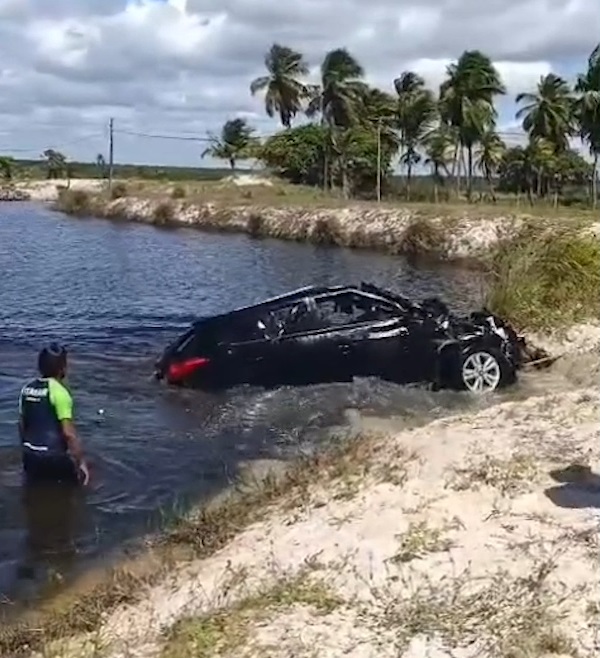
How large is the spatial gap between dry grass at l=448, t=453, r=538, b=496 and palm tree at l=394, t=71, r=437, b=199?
64.6 metres

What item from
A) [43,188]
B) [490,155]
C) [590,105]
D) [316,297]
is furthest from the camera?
[43,188]

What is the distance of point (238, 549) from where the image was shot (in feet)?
26.5

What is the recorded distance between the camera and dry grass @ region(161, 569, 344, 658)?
6.03 m

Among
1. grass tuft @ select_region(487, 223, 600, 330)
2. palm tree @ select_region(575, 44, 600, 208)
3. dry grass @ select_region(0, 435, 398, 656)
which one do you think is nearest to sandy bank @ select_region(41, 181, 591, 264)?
grass tuft @ select_region(487, 223, 600, 330)

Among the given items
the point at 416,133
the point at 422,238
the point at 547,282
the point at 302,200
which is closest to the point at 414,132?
the point at 416,133

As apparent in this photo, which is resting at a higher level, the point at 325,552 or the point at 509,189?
the point at 509,189

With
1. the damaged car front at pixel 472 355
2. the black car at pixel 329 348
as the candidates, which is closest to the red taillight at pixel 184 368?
the black car at pixel 329 348

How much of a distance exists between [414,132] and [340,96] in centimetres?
565

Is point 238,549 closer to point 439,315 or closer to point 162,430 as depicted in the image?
point 162,430

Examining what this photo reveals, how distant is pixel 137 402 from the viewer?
14758mm

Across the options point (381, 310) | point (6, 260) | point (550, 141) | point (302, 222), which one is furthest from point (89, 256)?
point (550, 141)

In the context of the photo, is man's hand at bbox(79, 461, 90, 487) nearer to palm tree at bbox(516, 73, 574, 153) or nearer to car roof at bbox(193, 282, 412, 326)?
car roof at bbox(193, 282, 412, 326)

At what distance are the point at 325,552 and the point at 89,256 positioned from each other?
113ft

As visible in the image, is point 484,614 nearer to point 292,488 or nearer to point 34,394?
point 292,488
